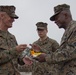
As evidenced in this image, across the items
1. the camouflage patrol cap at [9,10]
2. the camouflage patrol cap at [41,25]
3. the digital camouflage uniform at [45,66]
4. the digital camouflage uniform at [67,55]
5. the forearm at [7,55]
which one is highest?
the camouflage patrol cap at [9,10]

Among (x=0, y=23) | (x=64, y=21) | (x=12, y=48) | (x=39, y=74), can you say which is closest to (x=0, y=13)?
(x=0, y=23)

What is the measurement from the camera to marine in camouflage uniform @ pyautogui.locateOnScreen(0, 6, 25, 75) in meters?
6.16

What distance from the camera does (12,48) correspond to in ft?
20.4

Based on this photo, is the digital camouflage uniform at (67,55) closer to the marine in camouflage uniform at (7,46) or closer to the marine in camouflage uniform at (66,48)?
the marine in camouflage uniform at (66,48)

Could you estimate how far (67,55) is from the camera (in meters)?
5.42

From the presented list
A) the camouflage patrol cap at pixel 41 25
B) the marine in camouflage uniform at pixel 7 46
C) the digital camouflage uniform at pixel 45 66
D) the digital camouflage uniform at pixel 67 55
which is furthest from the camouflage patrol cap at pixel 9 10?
the camouflage patrol cap at pixel 41 25

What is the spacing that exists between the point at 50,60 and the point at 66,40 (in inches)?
17.3

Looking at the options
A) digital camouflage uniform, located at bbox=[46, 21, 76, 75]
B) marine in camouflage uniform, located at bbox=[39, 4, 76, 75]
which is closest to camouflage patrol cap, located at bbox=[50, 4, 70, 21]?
marine in camouflage uniform, located at bbox=[39, 4, 76, 75]

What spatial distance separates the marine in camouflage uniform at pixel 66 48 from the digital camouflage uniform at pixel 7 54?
0.88 metres

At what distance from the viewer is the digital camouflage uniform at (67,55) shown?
17.7 feet

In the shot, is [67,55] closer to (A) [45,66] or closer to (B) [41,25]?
(A) [45,66]

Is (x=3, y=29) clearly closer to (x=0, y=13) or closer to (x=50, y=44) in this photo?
(x=0, y=13)

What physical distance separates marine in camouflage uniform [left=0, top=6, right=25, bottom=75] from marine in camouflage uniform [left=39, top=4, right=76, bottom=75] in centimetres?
78

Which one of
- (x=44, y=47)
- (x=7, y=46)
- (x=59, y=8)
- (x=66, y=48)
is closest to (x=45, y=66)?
(x=44, y=47)
